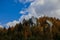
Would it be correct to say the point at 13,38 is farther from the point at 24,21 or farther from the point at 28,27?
the point at 24,21

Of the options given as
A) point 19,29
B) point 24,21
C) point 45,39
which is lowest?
point 45,39

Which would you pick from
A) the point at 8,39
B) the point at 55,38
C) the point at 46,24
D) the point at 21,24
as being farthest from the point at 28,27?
the point at 8,39

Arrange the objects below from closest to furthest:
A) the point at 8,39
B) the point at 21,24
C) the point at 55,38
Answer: the point at 8,39
the point at 55,38
the point at 21,24

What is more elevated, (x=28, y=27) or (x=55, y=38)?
(x=28, y=27)

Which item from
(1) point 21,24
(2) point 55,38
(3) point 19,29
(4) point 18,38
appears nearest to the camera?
(4) point 18,38

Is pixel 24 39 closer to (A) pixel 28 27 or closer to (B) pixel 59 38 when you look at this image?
(B) pixel 59 38

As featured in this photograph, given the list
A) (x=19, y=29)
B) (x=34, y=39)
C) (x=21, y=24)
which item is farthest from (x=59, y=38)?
(x=21, y=24)

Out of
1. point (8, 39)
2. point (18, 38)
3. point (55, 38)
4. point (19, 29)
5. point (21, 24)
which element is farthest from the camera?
point (21, 24)

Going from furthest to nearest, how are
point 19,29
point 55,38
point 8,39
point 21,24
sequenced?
point 21,24, point 19,29, point 55,38, point 8,39

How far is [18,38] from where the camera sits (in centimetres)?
8444

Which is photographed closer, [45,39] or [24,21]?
[45,39]

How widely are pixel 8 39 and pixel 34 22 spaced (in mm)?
50911

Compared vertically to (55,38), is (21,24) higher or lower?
higher

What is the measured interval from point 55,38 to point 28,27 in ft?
101
